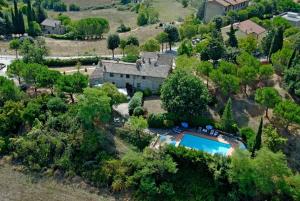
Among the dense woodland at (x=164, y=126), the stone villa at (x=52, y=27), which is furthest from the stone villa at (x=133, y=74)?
the stone villa at (x=52, y=27)

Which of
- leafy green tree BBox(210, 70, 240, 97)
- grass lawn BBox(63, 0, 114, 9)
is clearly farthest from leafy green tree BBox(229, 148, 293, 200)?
grass lawn BBox(63, 0, 114, 9)

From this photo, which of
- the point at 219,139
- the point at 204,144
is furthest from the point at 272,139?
the point at 204,144

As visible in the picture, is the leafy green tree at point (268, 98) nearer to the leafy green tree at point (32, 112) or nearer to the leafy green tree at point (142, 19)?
the leafy green tree at point (32, 112)

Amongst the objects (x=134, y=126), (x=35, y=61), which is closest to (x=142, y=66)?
(x=134, y=126)

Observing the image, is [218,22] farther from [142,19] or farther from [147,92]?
[147,92]

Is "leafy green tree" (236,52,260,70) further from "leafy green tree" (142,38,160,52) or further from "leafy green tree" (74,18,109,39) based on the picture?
"leafy green tree" (74,18,109,39)

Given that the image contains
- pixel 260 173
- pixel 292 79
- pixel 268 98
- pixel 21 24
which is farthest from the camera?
pixel 21 24
